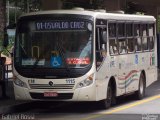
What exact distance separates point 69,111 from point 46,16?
275 cm

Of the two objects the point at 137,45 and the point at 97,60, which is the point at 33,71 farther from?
the point at 137,45

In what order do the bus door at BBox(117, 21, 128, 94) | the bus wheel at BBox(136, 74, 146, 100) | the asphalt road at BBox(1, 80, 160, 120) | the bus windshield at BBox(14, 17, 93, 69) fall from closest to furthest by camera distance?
the asphalt road at BBox(1, 80, 160, 120) → the bus windshield at BBox(14, 17, 93, 69) → the bus door at BBox(117, 21, 128, 94) → the bus wheel at BBox(136, 74, 146, 100)

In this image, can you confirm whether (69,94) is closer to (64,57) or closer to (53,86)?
(53,86)

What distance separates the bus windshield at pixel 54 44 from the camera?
51.1 ft

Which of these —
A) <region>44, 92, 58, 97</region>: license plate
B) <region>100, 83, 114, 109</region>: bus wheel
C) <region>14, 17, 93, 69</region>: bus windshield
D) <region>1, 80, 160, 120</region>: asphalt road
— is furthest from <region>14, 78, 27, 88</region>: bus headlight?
<region>100, 83, 114, 109</region>: bus wheel

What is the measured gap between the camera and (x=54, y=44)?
1577 centimetres

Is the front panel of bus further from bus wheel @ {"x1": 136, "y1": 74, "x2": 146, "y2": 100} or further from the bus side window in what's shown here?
bus wheel @ {"x1": 136, "y1": 74, "x2": 146, "y2": 100}

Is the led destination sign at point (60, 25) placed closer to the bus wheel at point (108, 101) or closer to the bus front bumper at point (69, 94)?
the bus front bumper at point (69, 94)

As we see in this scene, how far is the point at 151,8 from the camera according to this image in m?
51.1

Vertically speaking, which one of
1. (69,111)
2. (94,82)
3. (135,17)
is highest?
(135,17)

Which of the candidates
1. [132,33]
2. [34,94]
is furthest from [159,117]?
[132,33]

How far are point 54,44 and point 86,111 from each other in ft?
7.07

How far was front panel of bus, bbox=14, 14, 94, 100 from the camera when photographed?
15391 mm

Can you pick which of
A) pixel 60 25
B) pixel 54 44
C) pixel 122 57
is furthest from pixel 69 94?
pixel 122 57
